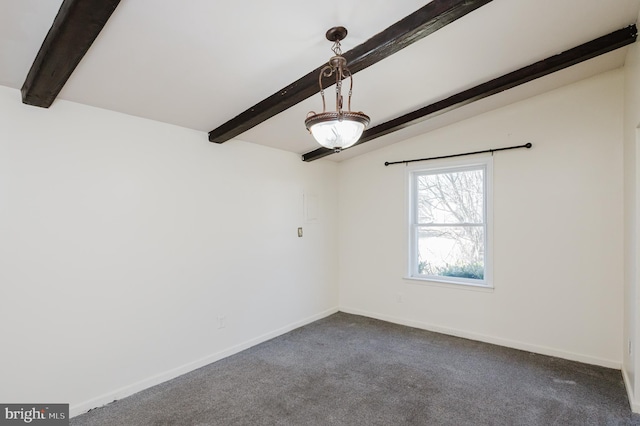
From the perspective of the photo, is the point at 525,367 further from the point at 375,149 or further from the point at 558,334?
the point at 375,149

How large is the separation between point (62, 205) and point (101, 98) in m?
0.82

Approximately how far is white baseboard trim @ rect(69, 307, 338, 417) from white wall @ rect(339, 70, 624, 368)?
1839 mm

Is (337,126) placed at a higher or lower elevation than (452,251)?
higher

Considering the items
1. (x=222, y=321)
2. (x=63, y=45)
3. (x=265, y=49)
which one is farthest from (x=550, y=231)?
(x=63, y=45)

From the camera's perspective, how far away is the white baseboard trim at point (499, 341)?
3180mm

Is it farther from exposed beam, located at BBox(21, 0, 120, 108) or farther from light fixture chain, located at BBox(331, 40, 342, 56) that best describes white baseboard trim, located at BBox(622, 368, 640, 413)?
exposed beam, located at BBox(21, 0, 120, 108)

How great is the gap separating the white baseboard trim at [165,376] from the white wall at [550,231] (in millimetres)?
1839

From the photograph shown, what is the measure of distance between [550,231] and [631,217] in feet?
2.63

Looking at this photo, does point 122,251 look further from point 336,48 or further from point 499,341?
point 499,341

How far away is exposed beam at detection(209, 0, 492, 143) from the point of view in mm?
1868

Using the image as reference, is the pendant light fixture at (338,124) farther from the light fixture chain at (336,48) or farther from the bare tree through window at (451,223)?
the bare tree through window at (451,223)

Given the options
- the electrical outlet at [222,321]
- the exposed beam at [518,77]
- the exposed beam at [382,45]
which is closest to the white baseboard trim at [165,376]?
the electrical outlet at [222,321]

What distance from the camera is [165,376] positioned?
2.94 meters

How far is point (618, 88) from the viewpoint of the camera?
311 centimetres
